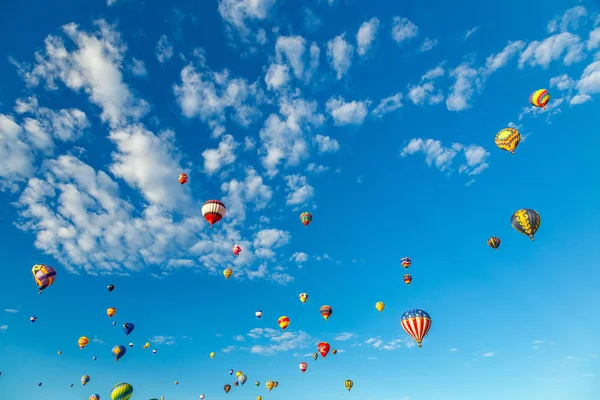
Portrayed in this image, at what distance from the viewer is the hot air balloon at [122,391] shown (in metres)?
44.4

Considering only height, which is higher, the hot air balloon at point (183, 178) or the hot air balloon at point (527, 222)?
the hot air balloon at point (183, 178)

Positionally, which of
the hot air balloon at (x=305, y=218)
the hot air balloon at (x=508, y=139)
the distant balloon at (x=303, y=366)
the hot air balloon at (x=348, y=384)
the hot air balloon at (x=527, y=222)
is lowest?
the hot air balloon at (x=348, y=384)

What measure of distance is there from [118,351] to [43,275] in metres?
21.0

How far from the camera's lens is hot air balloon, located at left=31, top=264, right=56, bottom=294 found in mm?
40844

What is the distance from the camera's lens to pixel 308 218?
52.3 metres

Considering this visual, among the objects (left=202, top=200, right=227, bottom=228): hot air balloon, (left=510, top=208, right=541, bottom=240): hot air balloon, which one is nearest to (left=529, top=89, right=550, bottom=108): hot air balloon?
(left=510, top=208, right=541, bottom=240): hot air balloon

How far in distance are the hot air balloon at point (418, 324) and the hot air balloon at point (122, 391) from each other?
38977 mm

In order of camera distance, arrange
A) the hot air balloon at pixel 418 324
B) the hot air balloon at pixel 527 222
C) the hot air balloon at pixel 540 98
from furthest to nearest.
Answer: the hot air balloon at pixel 540 98, the hot air balloon at pixel 527 222, the hot air balloon at pixel 418 324

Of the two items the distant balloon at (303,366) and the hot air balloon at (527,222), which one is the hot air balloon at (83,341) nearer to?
the distant balloon at (303,366)

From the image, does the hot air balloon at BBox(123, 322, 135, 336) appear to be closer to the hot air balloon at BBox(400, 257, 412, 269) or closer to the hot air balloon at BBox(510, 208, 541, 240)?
the hot air balloon at BBox(400, 257, 412, 269)

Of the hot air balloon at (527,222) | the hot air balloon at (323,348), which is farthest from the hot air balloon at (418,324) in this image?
the hot air balloon at (323,348)

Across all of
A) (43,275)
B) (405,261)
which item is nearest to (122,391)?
(43,275)

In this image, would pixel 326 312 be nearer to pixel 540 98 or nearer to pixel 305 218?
pixel 305 218

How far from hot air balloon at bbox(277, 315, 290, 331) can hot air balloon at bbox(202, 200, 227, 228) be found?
2806cm
